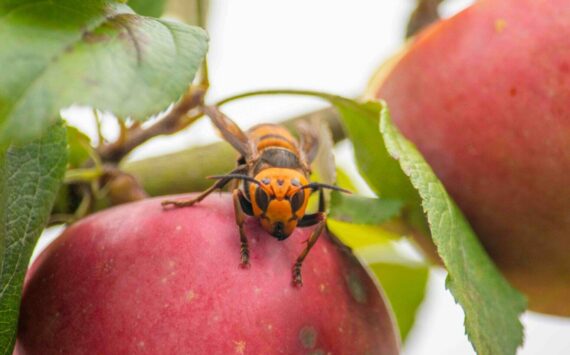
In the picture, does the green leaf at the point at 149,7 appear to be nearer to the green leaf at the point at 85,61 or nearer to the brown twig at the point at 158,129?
the brown twig at the point at 158,129

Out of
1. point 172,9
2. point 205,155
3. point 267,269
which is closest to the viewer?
point 267,269

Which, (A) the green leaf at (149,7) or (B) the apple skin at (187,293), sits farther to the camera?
(A) the green leaf at (149,7)

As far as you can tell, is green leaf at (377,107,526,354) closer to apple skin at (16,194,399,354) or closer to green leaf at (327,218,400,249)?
apple skin at (16,194,399,354)

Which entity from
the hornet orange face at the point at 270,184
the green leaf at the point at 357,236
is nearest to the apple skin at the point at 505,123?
the hornet orange face at the point at 270,184

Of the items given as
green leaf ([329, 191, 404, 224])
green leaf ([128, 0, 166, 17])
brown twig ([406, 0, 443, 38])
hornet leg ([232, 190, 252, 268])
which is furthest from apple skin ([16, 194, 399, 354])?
brown twig ([406, 0, 443, 38])

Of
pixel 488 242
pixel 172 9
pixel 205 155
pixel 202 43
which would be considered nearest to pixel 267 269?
pixel 202 43

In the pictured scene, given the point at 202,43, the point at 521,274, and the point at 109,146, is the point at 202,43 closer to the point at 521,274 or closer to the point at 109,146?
the point at 109,146
